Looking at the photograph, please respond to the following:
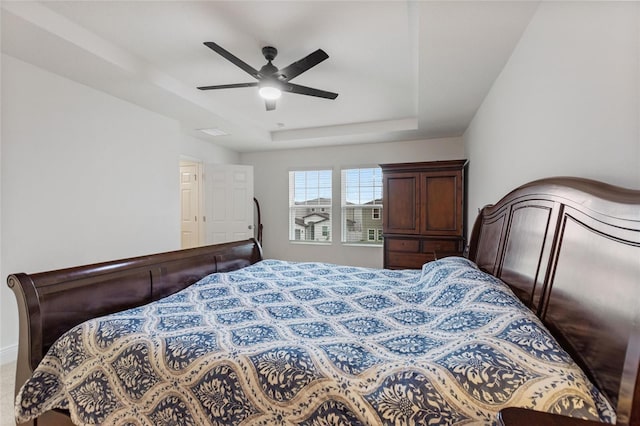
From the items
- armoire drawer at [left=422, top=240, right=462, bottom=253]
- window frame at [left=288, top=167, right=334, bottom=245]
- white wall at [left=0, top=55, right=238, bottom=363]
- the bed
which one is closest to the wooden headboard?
the bed

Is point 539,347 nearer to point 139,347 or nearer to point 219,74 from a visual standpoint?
point 139,347

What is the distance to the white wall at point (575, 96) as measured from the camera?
0.98 metres

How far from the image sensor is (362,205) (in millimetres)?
5398

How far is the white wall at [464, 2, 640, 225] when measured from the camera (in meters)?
0.98

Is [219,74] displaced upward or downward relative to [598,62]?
upward

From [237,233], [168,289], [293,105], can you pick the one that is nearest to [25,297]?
[168,289]

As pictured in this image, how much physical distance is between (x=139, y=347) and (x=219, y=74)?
105 inches

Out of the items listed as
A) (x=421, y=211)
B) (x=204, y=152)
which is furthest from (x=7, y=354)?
(x=421, y=211)

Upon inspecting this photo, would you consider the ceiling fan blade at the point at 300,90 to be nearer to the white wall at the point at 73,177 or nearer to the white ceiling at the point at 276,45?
the white ceiling at the point at 276,45

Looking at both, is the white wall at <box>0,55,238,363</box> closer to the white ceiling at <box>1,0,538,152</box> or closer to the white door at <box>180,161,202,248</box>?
the white ceiling at <box>1,0,538,152</box>

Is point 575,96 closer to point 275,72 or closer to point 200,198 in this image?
point 275,72

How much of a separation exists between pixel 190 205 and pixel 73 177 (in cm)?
244

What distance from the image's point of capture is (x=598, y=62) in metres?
1.14

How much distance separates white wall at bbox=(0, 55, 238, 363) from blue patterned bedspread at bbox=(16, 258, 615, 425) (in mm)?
1867
